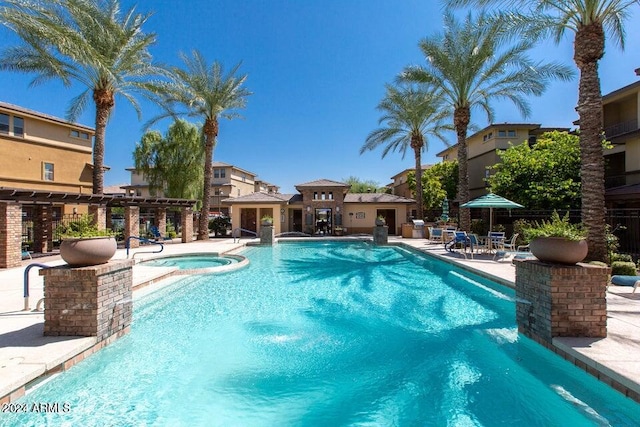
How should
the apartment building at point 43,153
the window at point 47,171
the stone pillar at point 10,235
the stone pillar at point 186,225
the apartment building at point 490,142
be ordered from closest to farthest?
the stone pillar at point 10,235, the apartment building at point 43,153, the stone pillar at point 186,225, the window at point 47,171, the apartment building at point 490,142

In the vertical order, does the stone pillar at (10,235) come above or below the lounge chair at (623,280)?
above

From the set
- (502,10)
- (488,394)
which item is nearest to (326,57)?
(502,10)

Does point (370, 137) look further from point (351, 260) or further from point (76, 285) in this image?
point (76, 285)

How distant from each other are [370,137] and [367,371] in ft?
78.0

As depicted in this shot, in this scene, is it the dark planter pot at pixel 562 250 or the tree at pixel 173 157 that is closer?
the dark planter pot at pixel 562 250

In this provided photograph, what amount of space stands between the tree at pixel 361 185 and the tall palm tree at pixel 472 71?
4236 centimetres

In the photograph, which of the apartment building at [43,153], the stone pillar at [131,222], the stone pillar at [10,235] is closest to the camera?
the stone pillar at [10,235]

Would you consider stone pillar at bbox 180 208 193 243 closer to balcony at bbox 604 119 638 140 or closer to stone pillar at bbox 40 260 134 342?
stone pillar at bbox 40 260 134 342

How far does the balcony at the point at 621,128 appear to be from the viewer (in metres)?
20.0

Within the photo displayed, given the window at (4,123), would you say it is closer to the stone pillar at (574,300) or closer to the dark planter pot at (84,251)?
the dark planter pot at (84,251)

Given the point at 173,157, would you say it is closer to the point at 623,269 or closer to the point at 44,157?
the point at 44,157

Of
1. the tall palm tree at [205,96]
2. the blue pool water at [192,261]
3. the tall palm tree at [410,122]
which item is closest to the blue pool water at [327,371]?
the blue pool water at [192,261]

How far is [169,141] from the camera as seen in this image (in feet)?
98.9

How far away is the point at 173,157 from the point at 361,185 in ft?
132
